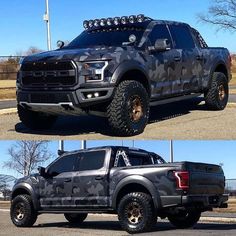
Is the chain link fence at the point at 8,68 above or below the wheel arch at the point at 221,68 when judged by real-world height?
above

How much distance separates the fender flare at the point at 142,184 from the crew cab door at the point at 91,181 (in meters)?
0.24

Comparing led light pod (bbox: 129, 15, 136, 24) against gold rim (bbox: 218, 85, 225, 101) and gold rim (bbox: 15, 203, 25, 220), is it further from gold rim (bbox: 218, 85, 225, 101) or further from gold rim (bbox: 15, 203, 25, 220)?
gold rim (bbox: 15, 203, 25, 220)

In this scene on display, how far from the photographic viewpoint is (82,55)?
30.0ft

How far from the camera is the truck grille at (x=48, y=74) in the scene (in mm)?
9109

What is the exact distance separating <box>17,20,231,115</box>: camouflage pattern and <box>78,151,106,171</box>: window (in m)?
1.02

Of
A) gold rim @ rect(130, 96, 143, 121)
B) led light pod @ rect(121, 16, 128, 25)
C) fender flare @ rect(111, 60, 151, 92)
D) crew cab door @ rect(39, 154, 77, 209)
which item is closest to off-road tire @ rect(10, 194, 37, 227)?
crew cab door @ rect(39, 154, 77, 209)

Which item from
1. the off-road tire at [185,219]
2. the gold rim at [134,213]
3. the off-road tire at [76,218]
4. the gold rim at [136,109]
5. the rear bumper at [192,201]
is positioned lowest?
the off-road tire at [76,218]

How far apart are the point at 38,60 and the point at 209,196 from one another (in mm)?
3802

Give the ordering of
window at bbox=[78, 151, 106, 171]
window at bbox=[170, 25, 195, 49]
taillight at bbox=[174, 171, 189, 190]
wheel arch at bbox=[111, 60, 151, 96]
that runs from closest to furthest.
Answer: taillight at bbox=[174, 171, 189, 190] → wheel arch at bbox=[111, 60, 151, 96] → window at bbox=[78, 151, 106, 171] → window at bbox=[170, 25, 195, 49]

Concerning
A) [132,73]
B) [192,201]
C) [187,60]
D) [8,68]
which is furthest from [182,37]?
[8,68]

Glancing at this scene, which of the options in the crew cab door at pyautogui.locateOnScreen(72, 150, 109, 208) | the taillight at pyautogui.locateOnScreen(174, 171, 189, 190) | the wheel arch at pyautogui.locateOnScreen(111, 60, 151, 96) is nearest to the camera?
the taillight at pyautogui.locateOnScreen(174, 171, 189, 190)

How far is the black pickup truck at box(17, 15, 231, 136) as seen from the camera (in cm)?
909

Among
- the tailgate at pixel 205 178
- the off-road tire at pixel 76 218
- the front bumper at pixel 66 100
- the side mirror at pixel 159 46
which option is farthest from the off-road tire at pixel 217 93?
the front bumper at pixel 66 100

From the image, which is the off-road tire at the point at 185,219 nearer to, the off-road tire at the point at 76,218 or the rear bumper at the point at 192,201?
the rear bumper at the point at 192,201
